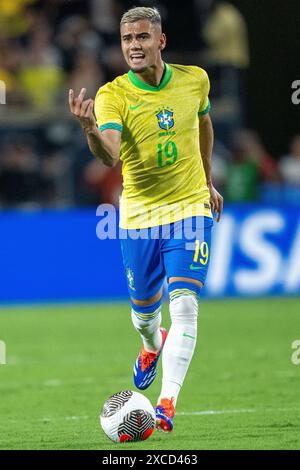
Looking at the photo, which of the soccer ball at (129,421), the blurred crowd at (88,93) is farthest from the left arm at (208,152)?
the blurred crowd at (88,93)

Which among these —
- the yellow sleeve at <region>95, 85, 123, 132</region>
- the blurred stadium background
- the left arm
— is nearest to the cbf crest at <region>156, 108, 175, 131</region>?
the yellow sleeve at <region>95, 85, 123, 132</region>

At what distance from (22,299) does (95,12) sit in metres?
5.62

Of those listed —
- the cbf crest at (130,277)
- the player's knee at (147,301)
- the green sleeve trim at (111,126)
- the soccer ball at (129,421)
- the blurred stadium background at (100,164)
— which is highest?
the green sleeve trim at (111,126)

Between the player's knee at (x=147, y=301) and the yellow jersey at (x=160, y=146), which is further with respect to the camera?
the player's knee at (x=147, y=301)

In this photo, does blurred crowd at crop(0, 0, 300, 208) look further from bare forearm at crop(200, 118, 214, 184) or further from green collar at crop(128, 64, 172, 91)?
green collar at crop(128, 64, 172, 91)

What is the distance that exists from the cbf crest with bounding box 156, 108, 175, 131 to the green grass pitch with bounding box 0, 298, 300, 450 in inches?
77.1

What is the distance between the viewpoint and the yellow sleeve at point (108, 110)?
7.34 m

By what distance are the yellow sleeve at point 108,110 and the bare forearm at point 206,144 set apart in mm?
848

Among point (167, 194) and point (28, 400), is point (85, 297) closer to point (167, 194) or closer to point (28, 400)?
point (28, 400)

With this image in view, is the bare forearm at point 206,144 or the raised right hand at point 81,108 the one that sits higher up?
the raised right hand at point 81,108

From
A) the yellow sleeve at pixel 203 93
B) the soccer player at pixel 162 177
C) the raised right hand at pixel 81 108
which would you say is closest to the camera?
the raised right hand at pixel 81 108

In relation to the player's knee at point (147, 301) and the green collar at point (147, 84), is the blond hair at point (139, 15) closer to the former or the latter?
the green collar at point (147, 84)

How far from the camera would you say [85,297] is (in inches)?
A: 655
